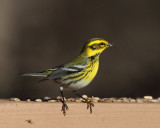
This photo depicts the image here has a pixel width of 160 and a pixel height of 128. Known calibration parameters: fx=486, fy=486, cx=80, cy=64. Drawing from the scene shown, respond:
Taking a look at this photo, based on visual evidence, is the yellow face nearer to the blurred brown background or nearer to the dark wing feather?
the dark wing feather

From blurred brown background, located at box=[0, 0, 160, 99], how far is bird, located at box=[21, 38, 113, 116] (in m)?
2.06

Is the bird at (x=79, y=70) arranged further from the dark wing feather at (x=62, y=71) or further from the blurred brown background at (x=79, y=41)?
the blurred brown background at (x=79, y=41)

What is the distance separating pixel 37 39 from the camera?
5.70 m

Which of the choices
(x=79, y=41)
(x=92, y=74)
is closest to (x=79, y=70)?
(x=92, y=74)

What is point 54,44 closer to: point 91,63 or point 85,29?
point 85,29

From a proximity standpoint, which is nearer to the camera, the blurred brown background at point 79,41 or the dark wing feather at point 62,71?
the dark wing feather at point 62,71
